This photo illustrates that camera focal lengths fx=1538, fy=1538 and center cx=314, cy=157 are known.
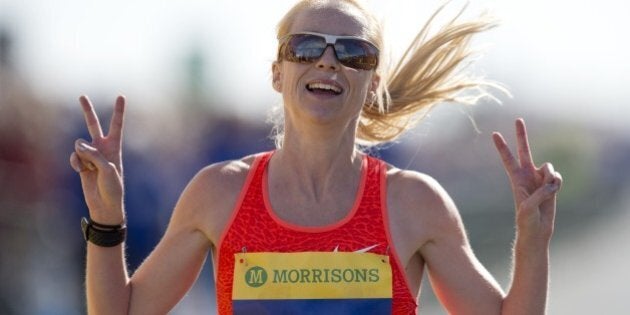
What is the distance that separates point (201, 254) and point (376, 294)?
1.85 ft

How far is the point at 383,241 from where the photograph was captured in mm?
4648

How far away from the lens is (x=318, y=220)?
469 centimetres

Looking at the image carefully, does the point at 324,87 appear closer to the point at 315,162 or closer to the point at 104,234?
the point at 315,162

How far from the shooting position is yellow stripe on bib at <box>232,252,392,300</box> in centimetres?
460

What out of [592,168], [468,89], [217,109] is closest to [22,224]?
[217,109]

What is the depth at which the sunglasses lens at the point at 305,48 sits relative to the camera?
4.71m

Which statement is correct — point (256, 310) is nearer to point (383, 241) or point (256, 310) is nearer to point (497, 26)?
point (383, 241)

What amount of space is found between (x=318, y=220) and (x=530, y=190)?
2.15ft

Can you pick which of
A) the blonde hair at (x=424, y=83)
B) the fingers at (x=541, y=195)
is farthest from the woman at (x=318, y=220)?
the blonde hair at (x=424, y=83)

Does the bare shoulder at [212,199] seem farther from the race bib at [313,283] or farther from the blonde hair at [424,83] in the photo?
the blonde hair at [424,83]

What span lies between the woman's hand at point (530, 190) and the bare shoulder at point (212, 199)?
0.83 metres

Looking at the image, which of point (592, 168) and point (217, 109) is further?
point (592, 168)

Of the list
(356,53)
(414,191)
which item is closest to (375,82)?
(356,53)

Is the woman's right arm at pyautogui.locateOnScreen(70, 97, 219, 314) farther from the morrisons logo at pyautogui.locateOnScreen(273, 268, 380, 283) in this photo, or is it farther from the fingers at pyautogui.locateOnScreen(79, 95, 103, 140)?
the morrisons logo at pyautogui.locateOnScreen(273, 268, 380, 283)
